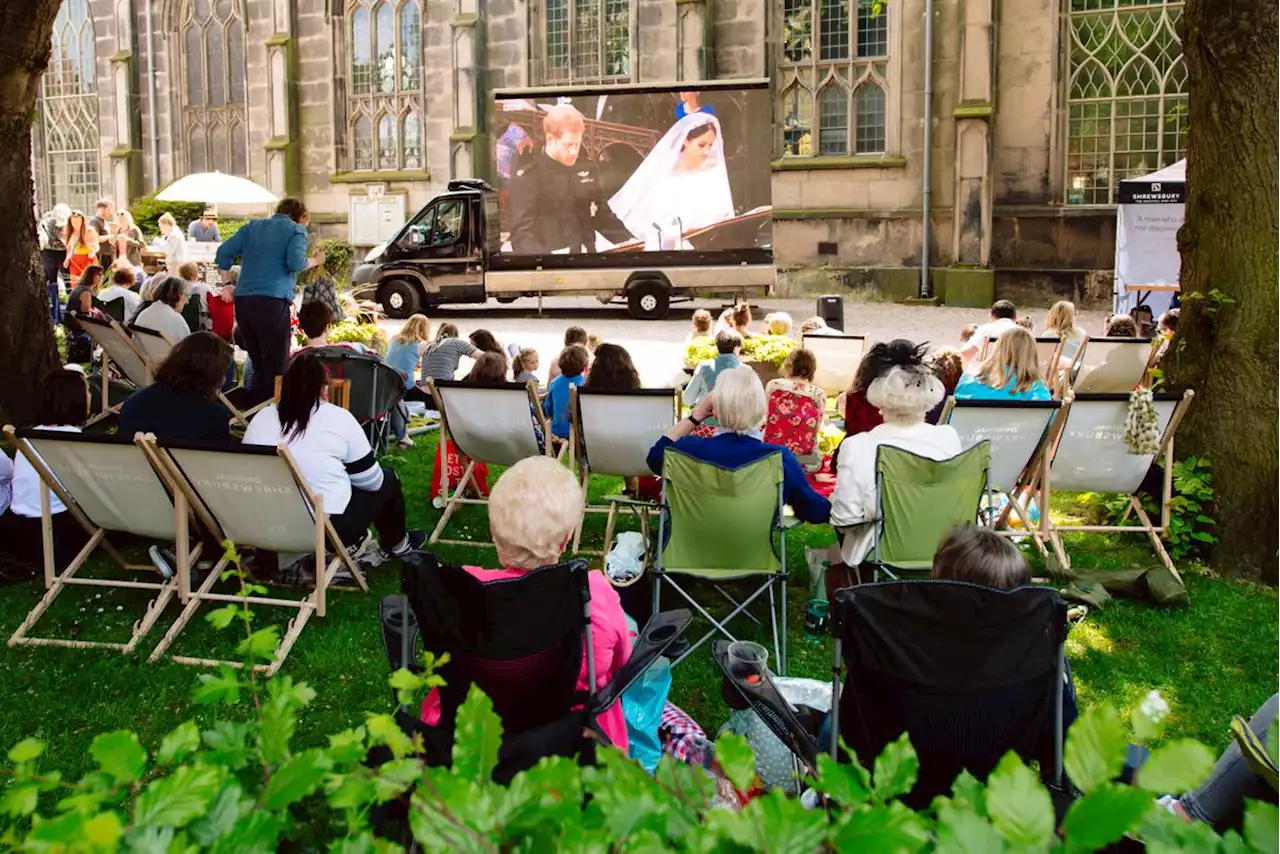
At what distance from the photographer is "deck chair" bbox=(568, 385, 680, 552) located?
6172 mm

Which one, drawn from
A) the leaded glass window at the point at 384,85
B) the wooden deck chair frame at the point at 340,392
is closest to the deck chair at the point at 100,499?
the wooden deck chair frame at the point at 340,392

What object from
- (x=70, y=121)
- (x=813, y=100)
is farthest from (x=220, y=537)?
(x=70, y=121)

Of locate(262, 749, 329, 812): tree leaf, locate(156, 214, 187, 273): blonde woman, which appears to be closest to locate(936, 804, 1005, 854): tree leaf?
locate(262, 749, 329, 812): tree leaf

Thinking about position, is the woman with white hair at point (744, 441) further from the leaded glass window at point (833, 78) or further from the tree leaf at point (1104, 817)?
the leaded glass window at point (833, 78)

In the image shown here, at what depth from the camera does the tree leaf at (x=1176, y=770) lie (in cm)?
119

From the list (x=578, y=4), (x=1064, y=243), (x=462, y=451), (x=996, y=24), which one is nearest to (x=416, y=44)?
(x=578, y=4)

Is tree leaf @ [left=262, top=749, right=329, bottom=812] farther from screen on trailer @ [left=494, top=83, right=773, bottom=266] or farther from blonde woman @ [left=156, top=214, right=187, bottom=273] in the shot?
screen on trailer @ [left=494, top=83, right=773, bottom=266]

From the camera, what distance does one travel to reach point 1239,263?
604 cm

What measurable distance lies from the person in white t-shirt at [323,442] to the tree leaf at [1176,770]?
4379 millimetres

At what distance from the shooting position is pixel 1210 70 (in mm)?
6020

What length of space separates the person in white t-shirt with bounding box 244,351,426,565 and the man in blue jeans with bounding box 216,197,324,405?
3.63 meters

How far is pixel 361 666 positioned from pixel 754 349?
5.84m

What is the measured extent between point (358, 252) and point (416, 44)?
13.8 feet

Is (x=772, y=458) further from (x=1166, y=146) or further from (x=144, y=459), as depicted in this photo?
(x=1166, y=146)
